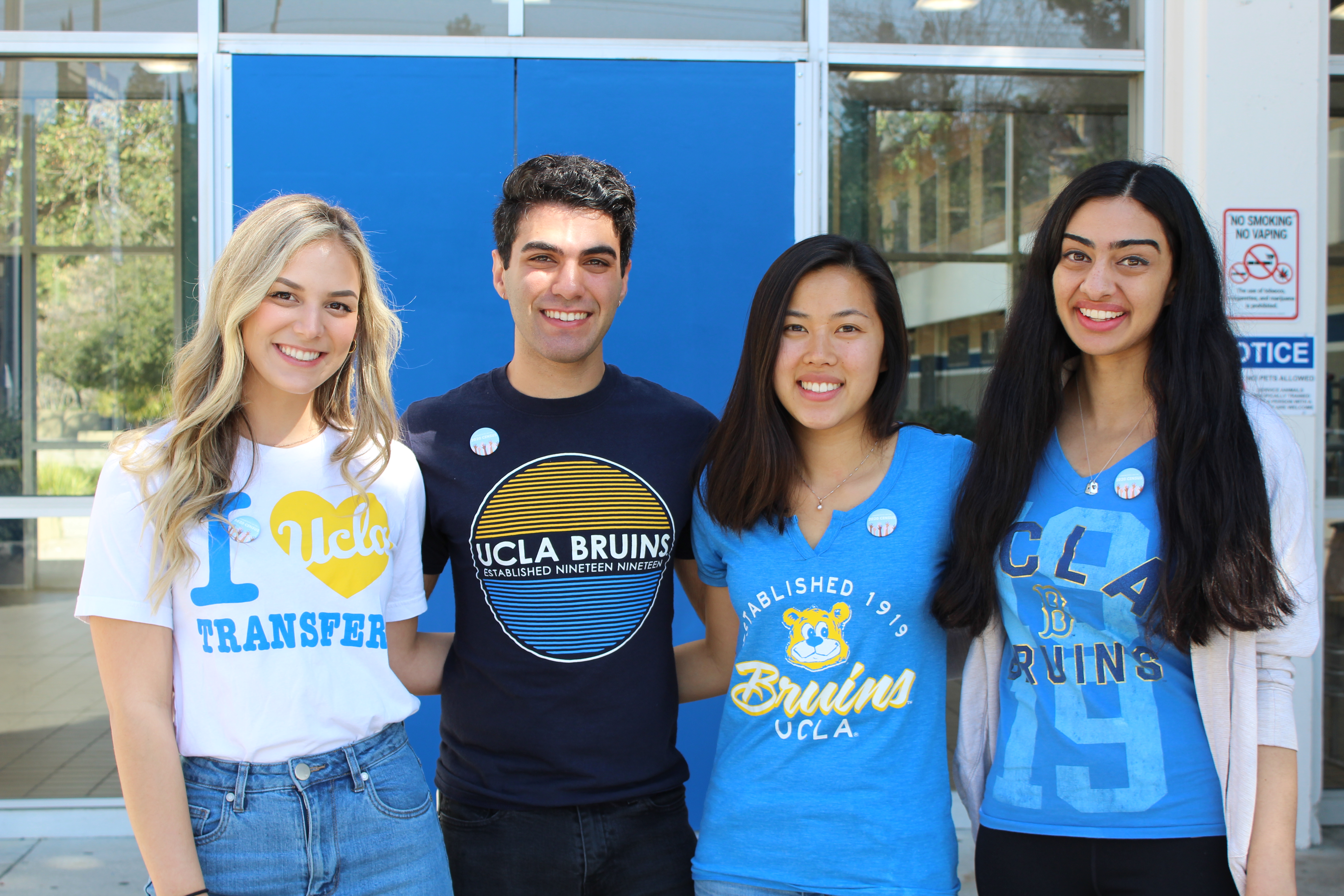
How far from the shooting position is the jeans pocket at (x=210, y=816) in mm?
1486

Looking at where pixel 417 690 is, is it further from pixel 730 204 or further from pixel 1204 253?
pixel 730 204

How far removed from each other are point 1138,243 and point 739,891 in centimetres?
131

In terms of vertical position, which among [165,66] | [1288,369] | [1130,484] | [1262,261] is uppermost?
[165,66]

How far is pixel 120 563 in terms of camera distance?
4.78ft

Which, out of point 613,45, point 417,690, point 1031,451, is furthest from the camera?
point 613,45

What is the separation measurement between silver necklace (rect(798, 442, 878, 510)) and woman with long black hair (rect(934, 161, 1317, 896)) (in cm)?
19

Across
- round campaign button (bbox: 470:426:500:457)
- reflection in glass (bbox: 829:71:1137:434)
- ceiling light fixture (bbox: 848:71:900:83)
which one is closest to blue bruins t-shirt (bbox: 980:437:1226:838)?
round campaign button (bbox: 470:426:500:457)

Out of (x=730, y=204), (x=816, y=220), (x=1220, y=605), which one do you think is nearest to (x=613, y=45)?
(x=730, y=204)

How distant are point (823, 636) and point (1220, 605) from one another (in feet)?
2.06

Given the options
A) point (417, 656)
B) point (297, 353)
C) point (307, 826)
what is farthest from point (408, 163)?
point (307, 826)

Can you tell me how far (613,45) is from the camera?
347cm

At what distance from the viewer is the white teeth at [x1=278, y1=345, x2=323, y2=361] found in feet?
5.43

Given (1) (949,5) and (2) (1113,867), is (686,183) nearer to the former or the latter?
(1) (949,5)

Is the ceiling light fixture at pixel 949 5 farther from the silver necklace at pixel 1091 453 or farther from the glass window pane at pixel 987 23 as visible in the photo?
the silver necklace at pixel 1091 453
